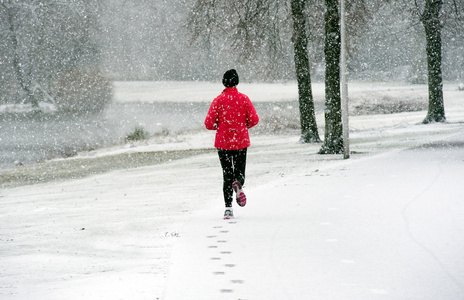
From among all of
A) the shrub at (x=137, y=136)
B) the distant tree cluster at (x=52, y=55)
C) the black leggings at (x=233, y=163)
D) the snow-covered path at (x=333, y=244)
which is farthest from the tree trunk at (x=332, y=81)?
the distant tree cluster at (x=52, y=55)

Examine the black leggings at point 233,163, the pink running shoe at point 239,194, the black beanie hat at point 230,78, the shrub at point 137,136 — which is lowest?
the shrub at point 137,136

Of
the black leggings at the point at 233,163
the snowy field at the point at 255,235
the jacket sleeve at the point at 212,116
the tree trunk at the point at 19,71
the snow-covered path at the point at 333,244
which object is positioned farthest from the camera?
the tree trunk at the point at 19,71

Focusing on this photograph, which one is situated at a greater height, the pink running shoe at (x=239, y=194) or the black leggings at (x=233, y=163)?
the black leggings at (x=233, y=163)

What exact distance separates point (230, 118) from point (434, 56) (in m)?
19.6

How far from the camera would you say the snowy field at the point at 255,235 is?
5.29 meters

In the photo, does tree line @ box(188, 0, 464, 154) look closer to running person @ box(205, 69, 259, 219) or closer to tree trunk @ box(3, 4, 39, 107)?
running person @ box(205, 69, 259, 219)

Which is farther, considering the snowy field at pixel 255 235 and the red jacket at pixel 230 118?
the red jacket at pixel 230 118

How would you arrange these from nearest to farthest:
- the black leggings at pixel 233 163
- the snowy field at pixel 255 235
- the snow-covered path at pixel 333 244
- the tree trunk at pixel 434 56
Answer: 1. the snow-covered path at pixel 333 244
2. the snowy field at pixel 255 235
3. the black leggings at pixel 233 163
4. the tree trunk at pixel 434 56

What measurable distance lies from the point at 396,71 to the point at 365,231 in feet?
191

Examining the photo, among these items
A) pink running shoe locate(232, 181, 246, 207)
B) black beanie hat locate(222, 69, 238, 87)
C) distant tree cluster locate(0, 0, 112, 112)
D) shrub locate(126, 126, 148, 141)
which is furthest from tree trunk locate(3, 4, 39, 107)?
pink running shoe locate(232, 181, 246, 207)

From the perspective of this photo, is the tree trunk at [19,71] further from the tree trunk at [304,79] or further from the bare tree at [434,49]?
the bare tree at [434,49]

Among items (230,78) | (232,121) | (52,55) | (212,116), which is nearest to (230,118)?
(232,121)

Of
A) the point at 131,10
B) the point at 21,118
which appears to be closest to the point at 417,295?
the point at 21,118

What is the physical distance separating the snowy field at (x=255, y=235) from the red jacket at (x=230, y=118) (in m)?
1.03
